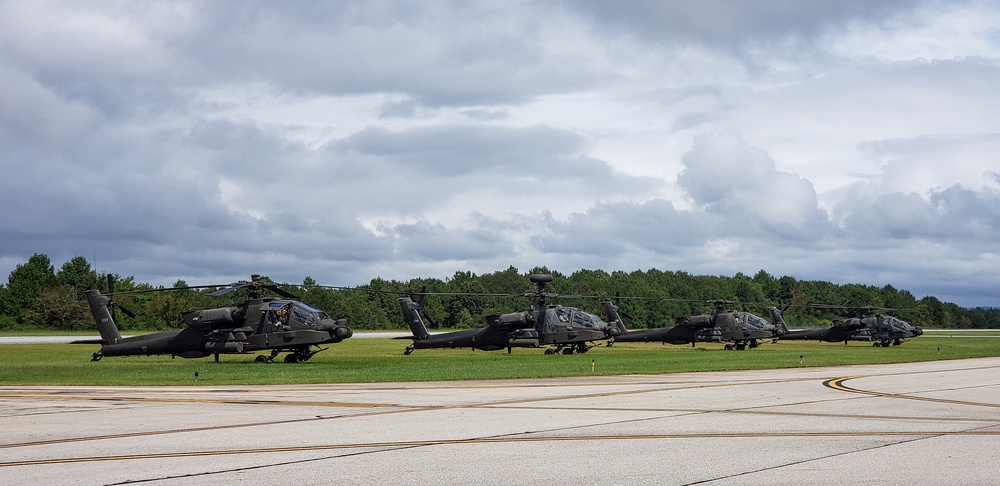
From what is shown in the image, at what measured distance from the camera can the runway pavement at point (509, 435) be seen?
450 inches

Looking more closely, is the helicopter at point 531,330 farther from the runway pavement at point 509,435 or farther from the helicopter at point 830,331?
the helicopter at point 830,331

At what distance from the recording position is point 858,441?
46.0 feet

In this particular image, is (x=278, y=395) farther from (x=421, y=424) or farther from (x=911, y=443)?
(x=911, y=443)

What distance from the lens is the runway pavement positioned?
Answer: 11.4 metres

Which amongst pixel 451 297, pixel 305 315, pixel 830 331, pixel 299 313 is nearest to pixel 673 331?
pixel 830 331

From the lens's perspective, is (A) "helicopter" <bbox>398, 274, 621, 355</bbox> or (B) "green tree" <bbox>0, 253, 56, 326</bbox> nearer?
(A) "helicopter" <bbox>398, 274, 621, 355</bbox>

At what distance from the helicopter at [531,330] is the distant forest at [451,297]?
3166cm

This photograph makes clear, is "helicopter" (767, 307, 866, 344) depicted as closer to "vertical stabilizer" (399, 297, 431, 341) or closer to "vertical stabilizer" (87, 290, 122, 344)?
"vertical stabilizer" (399, 297, 431, 341)

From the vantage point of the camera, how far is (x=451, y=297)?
140 meters

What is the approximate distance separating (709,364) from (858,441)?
23.4 meters

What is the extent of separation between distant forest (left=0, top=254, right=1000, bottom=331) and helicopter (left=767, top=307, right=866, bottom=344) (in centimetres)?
1165

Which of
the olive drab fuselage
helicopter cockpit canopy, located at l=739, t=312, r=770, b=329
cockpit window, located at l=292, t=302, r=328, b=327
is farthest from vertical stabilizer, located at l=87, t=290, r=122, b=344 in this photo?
helicopter cockpit canopy, located at l=739, t=312, r=770, b=329

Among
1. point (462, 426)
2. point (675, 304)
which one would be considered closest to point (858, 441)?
point (462, 426)

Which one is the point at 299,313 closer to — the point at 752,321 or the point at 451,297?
the point at 752,321
